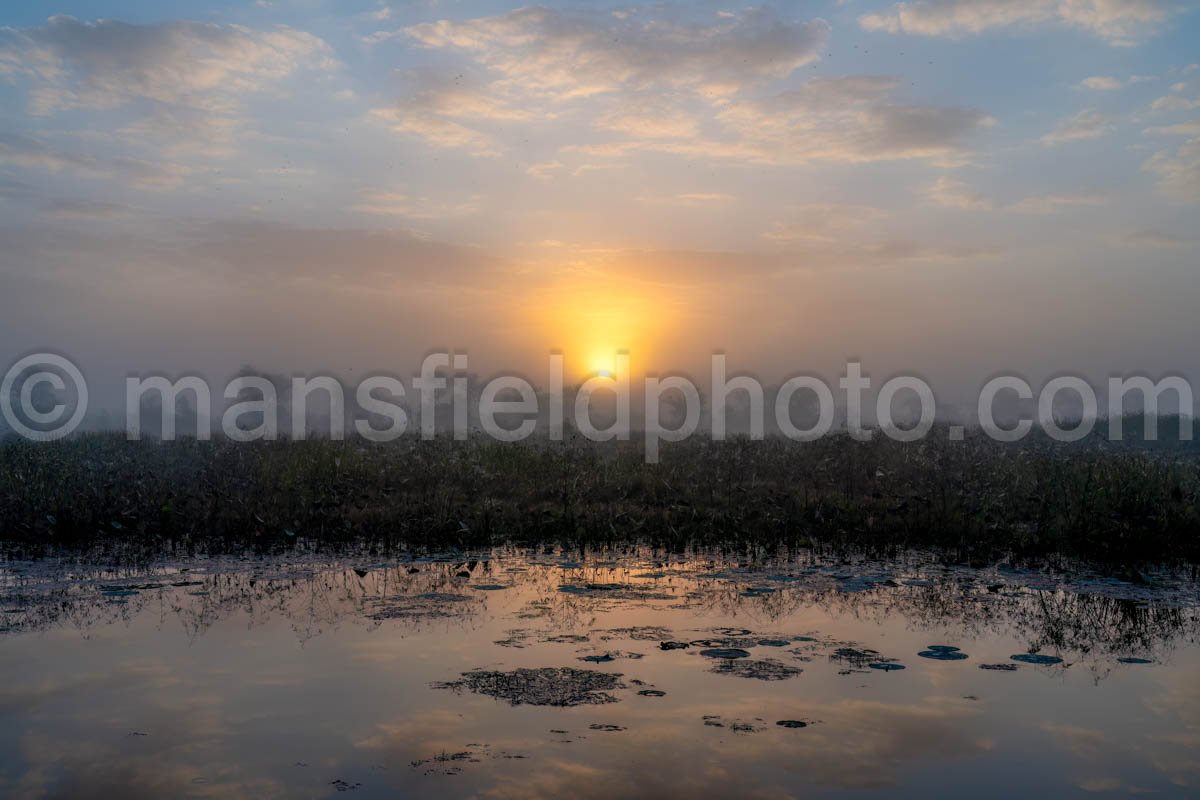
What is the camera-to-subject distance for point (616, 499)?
691 inches

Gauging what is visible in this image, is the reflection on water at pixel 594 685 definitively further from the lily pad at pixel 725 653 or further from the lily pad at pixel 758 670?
the lily pad at pixel 725 653

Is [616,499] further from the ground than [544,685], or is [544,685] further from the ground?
[616,499]

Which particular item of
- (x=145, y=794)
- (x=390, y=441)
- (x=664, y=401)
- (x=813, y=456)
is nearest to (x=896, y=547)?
(x=813, y=456)

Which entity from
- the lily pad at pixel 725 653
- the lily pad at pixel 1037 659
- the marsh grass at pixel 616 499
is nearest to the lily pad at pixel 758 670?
the lily pad at pixel 725 653

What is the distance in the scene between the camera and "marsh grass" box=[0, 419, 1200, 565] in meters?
14.6

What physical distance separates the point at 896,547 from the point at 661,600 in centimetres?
497

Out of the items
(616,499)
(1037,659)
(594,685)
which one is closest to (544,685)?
(594,685)

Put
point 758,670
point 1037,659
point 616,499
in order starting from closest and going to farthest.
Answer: point 758,670 → point 1037,659 → point 616,499

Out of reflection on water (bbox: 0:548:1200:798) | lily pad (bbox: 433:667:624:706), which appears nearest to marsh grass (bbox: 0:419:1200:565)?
reflection on water (bbox: 0:548:1200:798)

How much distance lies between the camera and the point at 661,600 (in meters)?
11.0

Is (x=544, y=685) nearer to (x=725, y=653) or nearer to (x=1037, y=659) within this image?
(x=725, y=653)

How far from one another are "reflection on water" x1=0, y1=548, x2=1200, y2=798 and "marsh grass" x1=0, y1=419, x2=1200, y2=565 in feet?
7.91

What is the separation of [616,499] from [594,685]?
32.1 feet

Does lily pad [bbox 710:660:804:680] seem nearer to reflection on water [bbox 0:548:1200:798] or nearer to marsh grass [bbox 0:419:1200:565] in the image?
reflection on water [bbox 0:548:1200:798]
